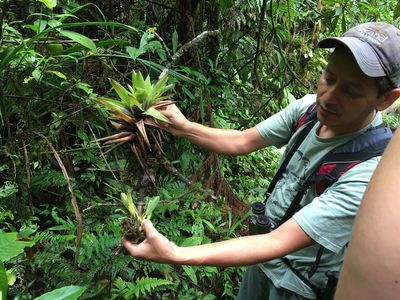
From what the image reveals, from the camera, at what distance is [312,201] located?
1631 millimetres

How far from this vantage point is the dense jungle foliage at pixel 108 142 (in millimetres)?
1625

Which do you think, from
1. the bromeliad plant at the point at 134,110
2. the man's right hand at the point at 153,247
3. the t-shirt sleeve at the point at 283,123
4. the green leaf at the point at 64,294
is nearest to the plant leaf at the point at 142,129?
the bromeliad plant at the point at 134,110

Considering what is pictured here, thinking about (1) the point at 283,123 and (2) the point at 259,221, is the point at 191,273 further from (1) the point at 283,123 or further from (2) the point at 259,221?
(1) the point at 283,123

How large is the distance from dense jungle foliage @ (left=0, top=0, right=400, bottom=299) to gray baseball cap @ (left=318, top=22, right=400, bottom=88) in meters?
0.70

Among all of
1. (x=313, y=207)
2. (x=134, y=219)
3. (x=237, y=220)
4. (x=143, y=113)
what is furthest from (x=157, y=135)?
(x=237, y=220)

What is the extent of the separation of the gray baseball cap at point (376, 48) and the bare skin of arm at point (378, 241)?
1141mm

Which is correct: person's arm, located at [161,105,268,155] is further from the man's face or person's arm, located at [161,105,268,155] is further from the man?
the man's face

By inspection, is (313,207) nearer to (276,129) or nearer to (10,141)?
(276,129)

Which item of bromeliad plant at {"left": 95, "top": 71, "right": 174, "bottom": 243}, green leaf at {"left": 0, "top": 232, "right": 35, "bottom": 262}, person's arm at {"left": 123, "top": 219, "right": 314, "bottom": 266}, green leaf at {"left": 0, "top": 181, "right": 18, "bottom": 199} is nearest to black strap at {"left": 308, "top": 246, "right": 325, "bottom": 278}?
person's arm at {"left": 123, "top": 219, "right": 314, "bottom": 266}

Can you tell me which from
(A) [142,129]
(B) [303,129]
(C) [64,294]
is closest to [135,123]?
(A) [142,129]

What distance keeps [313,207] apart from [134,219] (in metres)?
0.70

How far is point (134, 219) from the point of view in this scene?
1417 millimetres

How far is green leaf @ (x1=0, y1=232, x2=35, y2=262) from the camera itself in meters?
1.37

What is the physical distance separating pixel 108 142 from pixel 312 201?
2.89 feet
